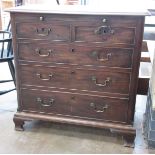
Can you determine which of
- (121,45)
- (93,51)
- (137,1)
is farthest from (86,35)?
(137,1)

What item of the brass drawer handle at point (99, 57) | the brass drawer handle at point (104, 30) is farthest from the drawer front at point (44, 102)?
the brass drawer handle at point (104, 30)

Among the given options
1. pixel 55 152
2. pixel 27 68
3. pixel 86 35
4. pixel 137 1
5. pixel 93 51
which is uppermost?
pixel 137 1

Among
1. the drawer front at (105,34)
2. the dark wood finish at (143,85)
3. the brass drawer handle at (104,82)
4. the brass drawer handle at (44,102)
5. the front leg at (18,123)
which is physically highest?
the drawer front at (105,34)

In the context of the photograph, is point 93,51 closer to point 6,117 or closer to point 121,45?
point 121,45

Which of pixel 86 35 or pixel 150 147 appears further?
pixel 150 147

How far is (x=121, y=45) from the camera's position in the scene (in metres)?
1.62

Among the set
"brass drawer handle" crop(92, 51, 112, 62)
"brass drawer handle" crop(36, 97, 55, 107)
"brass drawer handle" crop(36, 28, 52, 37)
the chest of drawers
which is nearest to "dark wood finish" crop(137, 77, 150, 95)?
the chest of drawers

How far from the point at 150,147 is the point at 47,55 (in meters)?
1.00

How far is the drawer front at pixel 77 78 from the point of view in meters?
1.72

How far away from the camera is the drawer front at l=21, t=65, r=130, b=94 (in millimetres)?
1718

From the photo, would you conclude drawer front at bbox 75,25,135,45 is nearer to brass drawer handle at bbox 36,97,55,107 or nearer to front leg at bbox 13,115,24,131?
brass drawer handle at bbox 36,97,55,107

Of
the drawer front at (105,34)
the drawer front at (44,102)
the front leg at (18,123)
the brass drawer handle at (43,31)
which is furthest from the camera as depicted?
the front leg at (18,123)

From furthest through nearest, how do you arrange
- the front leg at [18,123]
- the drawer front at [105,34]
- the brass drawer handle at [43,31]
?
the front leg at [18,123] < the brass drawer handle at [43,31] < the drawer front at [105,34]

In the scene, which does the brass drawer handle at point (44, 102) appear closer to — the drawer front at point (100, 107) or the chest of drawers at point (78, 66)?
the chest of drawers at point (78, 66)
